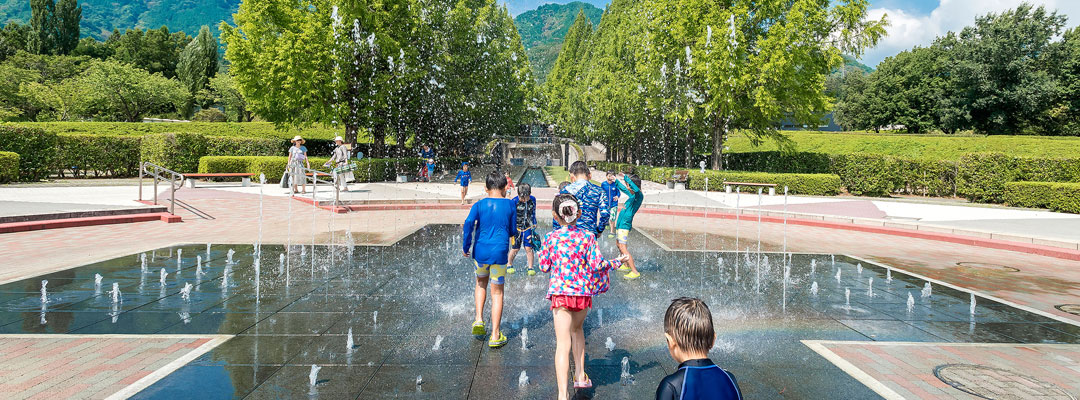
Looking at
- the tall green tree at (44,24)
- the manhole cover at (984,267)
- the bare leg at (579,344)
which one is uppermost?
the tall green tree at (44,24)

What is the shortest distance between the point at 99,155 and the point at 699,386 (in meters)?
29.7

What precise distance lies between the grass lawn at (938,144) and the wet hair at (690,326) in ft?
137

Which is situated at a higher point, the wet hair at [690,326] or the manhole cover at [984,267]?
the wet hair at [690,326]

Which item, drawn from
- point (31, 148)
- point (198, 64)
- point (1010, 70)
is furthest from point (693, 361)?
A: point (198, 64)

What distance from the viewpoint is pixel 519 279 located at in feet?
25.7

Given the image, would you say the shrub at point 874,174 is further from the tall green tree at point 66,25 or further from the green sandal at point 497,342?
the tall green tree at point 66,25

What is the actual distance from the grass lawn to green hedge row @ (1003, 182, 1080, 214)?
1657 centimetres

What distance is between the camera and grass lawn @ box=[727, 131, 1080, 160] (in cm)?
4094

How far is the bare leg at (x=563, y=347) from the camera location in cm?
364

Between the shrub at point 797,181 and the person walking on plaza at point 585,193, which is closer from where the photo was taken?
the person walking on plaza at point 585,193

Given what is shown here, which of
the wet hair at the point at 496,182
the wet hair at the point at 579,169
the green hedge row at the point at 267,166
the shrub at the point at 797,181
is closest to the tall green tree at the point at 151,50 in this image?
the green hedge row at the point at 267,166

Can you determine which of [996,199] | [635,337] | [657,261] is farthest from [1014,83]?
[635,337]

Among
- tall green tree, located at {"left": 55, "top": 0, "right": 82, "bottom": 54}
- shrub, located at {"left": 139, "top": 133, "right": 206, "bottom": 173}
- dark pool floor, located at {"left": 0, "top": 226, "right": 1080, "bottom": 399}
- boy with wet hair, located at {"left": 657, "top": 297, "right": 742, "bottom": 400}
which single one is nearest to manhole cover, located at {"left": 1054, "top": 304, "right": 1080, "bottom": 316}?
dark pool floor, located at {"left": 0, "top": 226, "right": 1080, "bottom": 399}

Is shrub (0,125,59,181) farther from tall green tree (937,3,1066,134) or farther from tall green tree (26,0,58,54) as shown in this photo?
tall green tree (26,0,58,54)
